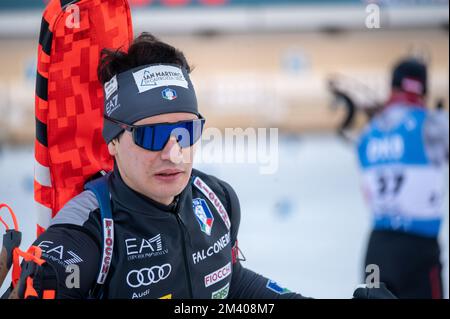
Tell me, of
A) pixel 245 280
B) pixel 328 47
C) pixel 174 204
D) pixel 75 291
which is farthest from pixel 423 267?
pixel 328 47

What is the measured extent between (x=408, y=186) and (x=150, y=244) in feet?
8.19

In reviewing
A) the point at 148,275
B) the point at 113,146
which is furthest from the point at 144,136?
the point at 148,275

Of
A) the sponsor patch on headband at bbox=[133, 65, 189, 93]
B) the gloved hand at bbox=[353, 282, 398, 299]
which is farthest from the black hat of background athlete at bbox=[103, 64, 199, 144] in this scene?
the gloved hand at bbox=[353, 282, 398, 299]

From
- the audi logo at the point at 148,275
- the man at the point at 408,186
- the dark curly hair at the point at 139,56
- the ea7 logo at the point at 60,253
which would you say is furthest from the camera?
the man at the point at 408,186

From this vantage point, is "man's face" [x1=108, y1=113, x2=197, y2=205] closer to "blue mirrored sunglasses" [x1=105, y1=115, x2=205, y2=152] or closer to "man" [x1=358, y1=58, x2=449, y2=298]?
"blue mirrored sunglasses" [x1=105, y1=115, x2=205, y2=152]

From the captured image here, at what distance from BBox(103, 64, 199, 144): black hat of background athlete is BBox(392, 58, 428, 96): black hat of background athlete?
253 centimetres

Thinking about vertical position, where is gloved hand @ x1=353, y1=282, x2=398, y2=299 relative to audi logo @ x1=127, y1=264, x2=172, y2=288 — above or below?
below

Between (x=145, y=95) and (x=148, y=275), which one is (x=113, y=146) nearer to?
(x=145, y=95)

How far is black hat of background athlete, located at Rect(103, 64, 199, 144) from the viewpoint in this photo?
1543mm

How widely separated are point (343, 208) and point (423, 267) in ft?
8.89

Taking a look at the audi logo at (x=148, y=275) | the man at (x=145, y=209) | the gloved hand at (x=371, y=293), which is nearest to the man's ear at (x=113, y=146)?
the man at (x=145, y=209)

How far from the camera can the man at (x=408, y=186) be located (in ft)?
11.7

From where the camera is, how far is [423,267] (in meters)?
3.53

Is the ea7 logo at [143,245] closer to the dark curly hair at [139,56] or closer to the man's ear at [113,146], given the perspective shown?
the man's ear at [113,146]
